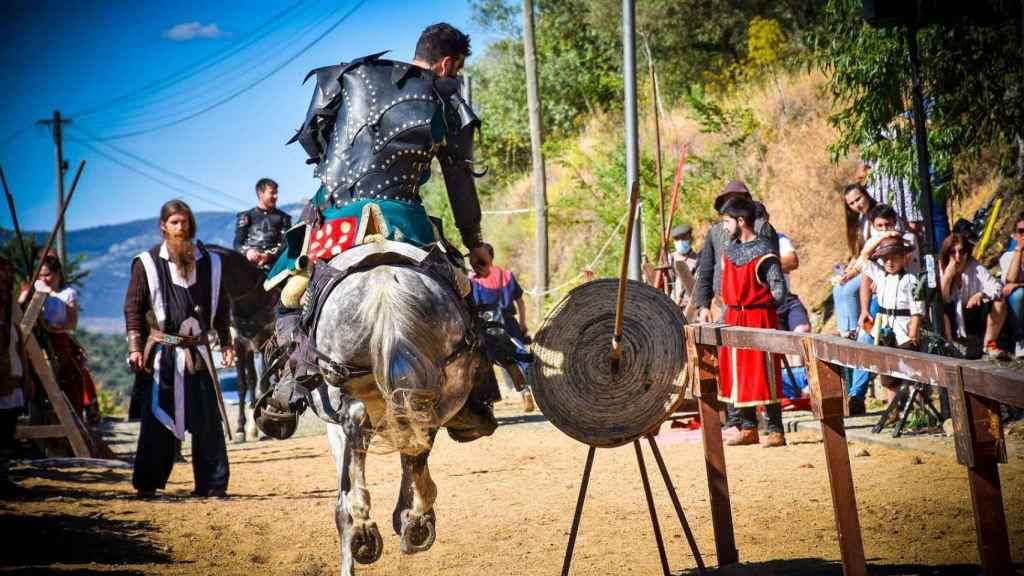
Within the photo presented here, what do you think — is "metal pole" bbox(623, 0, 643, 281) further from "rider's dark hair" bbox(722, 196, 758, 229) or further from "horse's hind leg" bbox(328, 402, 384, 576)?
"horse's hind leg" bbox(328, 402, 384, 576)

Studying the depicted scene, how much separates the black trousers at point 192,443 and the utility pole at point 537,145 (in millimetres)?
12540

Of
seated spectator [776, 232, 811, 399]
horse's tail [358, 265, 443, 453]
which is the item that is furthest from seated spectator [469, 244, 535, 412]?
horse's tail [358, 265, 443, 453]

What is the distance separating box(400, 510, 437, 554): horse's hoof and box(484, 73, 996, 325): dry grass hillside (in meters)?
12.1

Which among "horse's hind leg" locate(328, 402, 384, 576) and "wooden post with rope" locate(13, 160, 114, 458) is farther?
"wooden post with rope" locate(13, 160, 114, 458)

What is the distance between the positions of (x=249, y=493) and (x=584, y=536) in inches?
136

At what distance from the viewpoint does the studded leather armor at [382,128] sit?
17.1ft

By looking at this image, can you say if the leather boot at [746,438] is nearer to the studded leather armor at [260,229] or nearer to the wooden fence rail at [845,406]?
the wooden fence rail at [845,406]

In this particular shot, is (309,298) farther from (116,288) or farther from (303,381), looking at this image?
(116,288)

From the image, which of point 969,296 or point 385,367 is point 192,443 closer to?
point 385,367

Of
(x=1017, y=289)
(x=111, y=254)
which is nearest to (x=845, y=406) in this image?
(x=1017, y=289)

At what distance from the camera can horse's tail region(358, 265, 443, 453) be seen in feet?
14.7

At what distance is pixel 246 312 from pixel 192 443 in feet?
12.0

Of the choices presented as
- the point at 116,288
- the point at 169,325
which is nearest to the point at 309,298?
the point at 169,325

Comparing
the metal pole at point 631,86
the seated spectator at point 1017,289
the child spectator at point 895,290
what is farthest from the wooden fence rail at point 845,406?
the metal pole at point 631,86
